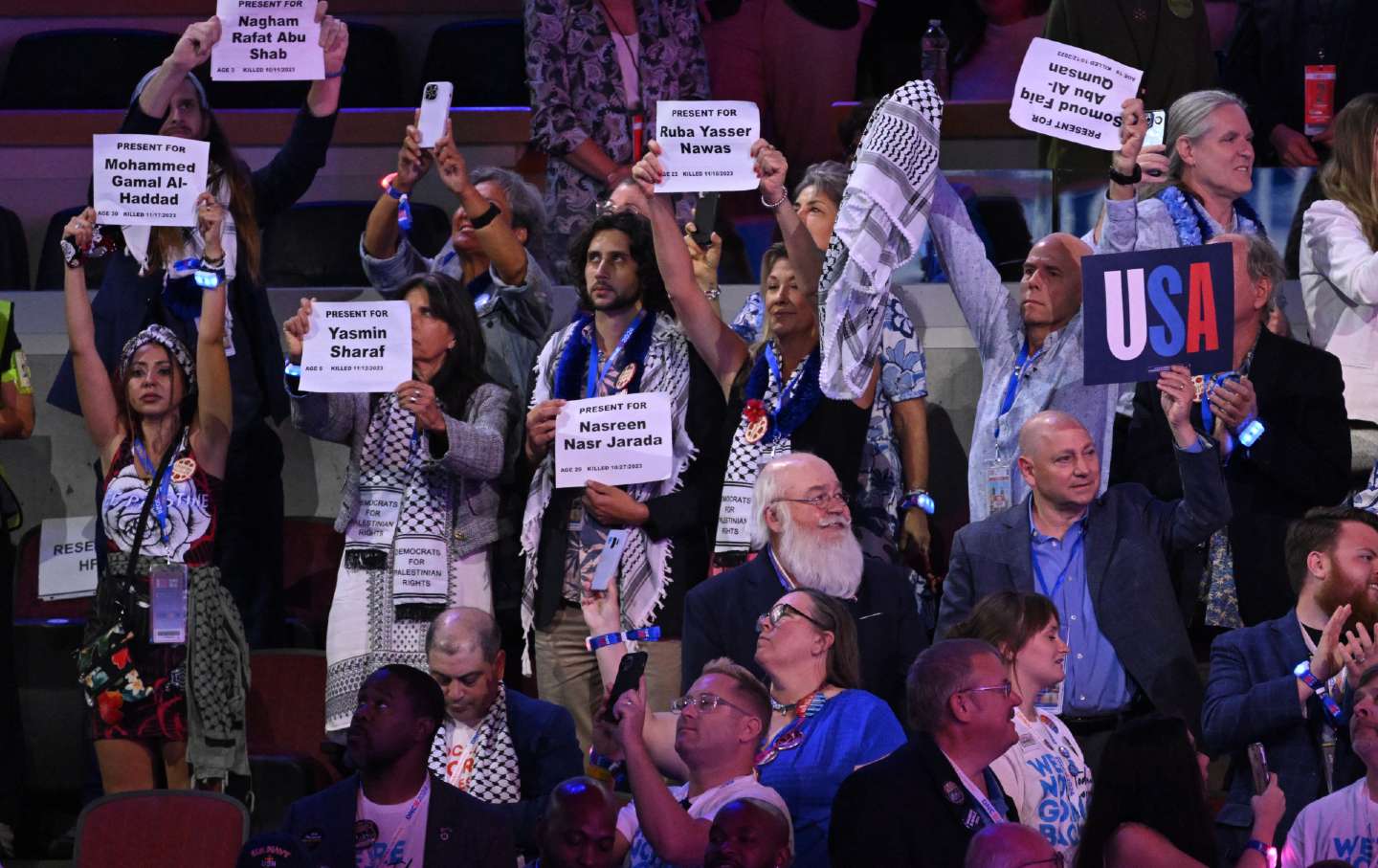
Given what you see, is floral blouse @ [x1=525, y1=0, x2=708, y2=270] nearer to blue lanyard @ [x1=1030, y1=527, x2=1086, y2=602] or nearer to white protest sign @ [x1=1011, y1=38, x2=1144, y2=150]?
white protest sign @ [x1=1011, y1=38, x2=1144, y2=150]

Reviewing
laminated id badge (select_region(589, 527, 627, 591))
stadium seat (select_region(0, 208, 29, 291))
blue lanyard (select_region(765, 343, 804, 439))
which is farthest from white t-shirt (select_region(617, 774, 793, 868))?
stadium seat (select_region(0, 208, 29, 291))

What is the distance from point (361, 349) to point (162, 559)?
2.36 feet

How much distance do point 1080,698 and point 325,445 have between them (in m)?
2.79

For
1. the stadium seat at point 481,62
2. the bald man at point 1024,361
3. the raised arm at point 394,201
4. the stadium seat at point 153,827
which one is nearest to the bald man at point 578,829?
the stadium seat at point 153,827

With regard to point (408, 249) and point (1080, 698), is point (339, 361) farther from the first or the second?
point (1080, 698)

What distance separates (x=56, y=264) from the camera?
7.25 metres

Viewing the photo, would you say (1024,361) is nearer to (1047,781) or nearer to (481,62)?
(1047,781)

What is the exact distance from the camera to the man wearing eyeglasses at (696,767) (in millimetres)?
3953

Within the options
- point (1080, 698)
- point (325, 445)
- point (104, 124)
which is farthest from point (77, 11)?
point (1080, 698)

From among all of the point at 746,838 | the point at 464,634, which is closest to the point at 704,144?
the point at 464,634

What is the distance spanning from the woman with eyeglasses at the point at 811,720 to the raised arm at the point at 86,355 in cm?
182

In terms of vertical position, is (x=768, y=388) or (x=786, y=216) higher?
(x=786, y=216)

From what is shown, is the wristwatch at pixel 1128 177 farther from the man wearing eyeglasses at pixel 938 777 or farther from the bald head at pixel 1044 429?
the man wearing eyeglasses at pixel 938 777

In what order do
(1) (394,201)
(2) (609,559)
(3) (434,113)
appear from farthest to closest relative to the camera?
(1) (394,201) < (3) (434,113) < (2) (609,559)
